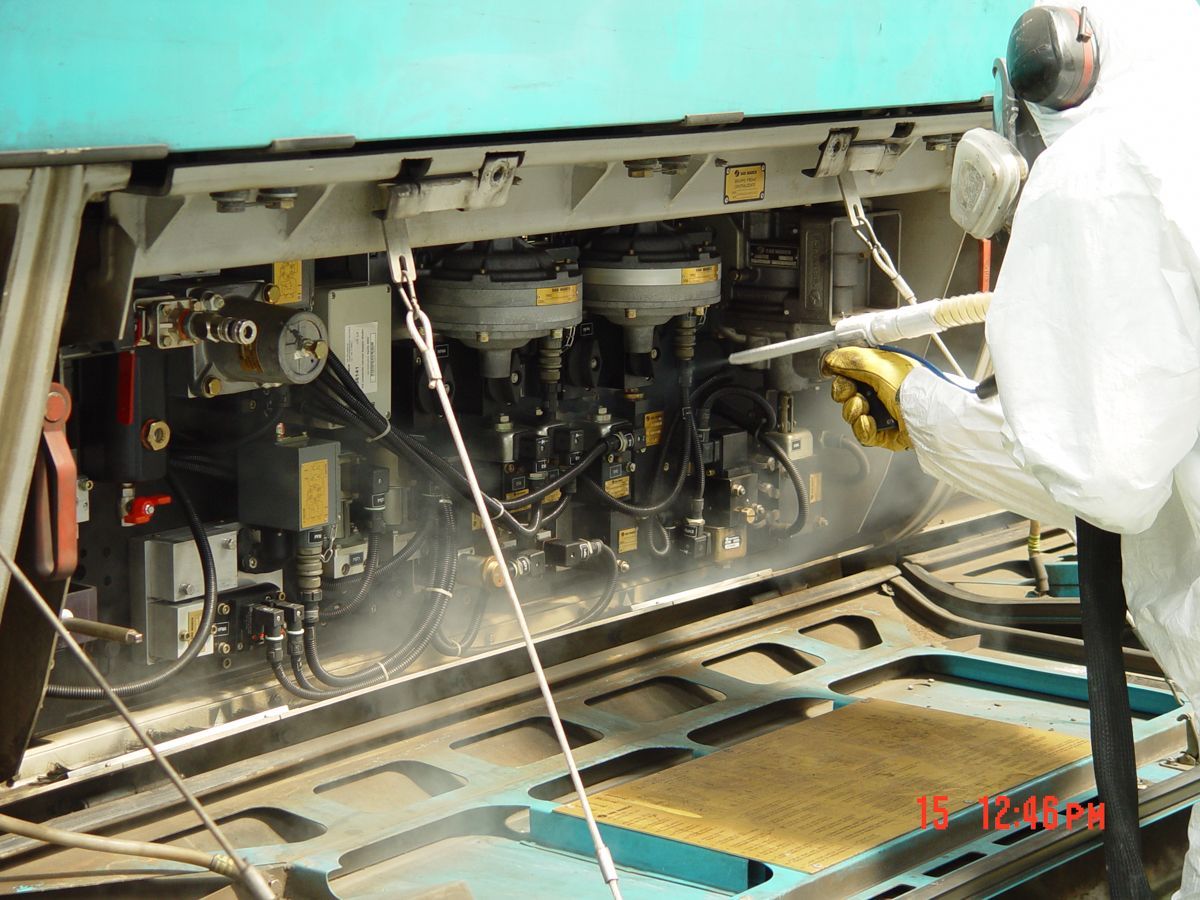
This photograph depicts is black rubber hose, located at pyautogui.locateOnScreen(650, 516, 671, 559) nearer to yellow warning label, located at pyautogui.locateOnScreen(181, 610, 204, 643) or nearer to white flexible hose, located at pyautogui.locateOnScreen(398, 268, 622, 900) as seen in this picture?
yellow warning label, located at pyautogui.locateOnScreen(181, 610, 204, 643)

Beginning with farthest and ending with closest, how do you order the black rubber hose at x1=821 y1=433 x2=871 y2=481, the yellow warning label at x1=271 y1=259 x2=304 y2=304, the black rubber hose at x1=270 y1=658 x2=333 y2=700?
the black rubber hose at x1=821 y1=433 x2=871 y2=481 < the black rubber hose at x1=270 y1=658 x2=333 y2=700 < the yellow warning label at x1=271 y1=259 x2=304 y2=304

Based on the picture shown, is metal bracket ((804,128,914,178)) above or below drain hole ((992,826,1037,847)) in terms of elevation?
above

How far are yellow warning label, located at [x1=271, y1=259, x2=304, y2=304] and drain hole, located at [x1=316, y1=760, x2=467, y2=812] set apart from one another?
2.65 ft

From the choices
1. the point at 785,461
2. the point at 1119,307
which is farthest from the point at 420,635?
the point at 1119,307

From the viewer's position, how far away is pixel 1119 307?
1957mm

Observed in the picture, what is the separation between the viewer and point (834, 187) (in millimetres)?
3215

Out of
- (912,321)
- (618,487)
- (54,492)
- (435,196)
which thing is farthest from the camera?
(618,487)

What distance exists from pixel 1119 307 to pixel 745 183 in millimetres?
1172

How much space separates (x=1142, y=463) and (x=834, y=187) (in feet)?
4.53

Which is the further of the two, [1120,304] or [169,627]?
[169,627]

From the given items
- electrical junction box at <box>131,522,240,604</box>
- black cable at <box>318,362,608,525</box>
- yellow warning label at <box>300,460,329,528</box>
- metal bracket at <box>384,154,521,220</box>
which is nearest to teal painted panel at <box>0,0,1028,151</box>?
metal bracket at <box>384,154,521,220</box>

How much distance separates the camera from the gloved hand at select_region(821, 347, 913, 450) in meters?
2.62

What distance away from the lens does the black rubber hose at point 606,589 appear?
3429 mm

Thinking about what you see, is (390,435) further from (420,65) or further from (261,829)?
(420,65)
